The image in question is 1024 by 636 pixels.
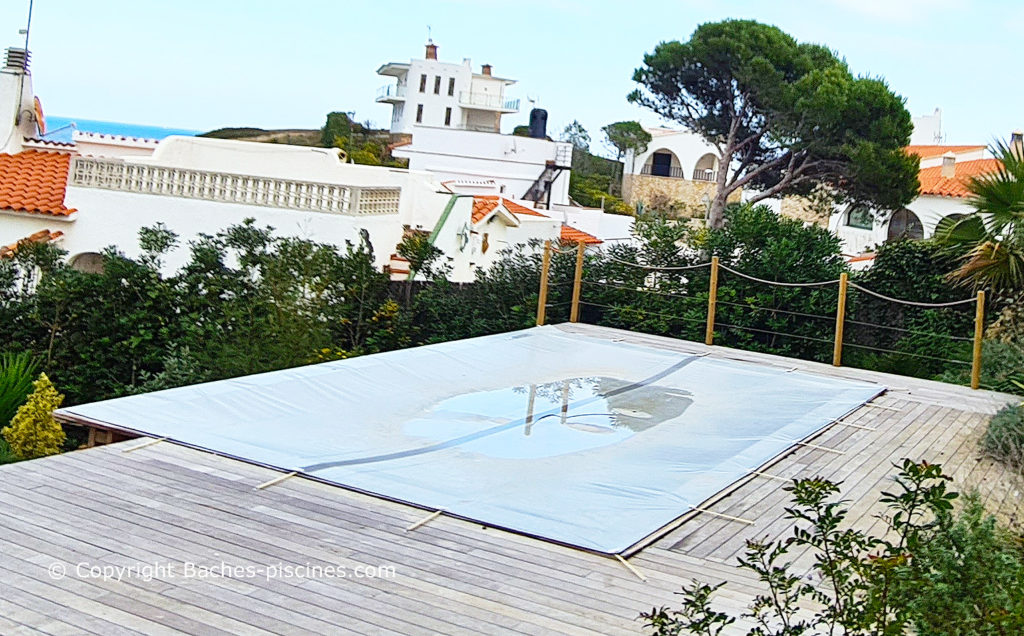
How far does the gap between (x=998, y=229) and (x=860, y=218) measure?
21308mm

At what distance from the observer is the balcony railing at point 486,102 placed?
59375 mm

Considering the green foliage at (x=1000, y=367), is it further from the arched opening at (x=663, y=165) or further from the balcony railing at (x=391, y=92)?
the balcony railing at (x=391, y=92)

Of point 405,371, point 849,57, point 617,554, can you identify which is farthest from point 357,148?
point 617,554

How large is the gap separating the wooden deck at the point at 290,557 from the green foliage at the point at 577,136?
54559mm

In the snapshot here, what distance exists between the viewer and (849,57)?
31.0 metres

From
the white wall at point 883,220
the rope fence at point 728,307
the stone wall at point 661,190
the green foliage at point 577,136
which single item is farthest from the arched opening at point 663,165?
the rope fence at point 728,307

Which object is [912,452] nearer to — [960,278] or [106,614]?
[960,278]

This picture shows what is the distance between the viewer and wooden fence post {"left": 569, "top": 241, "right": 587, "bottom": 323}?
13117 millimetres

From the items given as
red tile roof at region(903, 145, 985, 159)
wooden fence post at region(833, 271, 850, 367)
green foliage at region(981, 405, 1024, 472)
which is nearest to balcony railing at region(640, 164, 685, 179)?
red tile roof at region(903, 145, 985, 159)

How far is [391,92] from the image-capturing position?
2416 inches

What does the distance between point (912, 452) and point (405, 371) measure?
4121 mm

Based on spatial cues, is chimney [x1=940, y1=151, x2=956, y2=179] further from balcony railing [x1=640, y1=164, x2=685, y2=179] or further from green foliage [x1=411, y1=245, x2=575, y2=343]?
balcony railing [x1=640, y1=164, x2=685, y2=179]

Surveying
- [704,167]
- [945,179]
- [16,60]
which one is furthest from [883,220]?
[704,167]

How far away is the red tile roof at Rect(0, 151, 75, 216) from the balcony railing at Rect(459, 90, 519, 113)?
4308 cm
